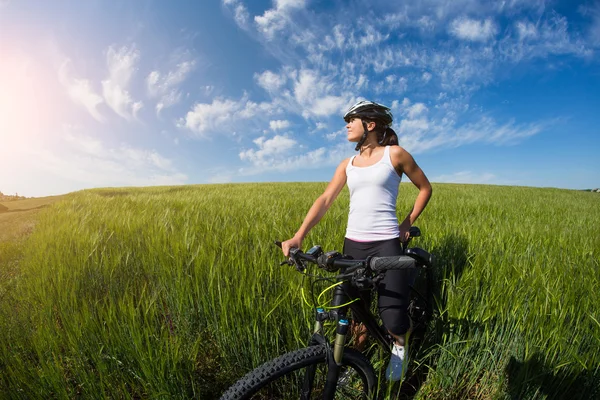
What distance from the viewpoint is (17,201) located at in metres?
8.59

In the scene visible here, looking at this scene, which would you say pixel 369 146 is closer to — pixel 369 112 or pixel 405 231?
pixel 369 112

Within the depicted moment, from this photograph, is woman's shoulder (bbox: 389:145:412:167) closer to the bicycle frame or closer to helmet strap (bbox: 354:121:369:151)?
helmet strap (bbox: 354:121:369:151)

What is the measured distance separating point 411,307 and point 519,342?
73cm

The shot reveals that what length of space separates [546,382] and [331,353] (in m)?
1.59

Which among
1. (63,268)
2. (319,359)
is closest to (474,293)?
(319,359)

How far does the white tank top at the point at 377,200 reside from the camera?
6.12 feet

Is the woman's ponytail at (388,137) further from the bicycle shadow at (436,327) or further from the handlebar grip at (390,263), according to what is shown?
the handlebar grip at (390,263)

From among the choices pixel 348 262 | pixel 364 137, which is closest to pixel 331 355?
pixel 348 262

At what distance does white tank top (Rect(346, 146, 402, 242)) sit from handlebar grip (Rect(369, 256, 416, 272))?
79 cm

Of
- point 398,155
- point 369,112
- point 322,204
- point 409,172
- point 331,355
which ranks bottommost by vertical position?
point 331,355

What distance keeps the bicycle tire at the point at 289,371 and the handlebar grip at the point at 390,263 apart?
0.54 meters

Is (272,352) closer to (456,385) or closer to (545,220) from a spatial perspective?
(456,385)

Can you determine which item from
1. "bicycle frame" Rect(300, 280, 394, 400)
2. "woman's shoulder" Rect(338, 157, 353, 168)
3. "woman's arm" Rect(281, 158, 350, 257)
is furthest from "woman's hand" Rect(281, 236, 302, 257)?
"woman's shoulder" Rect(338, 157, 353, 168)

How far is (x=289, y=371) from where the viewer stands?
4.14 ft
